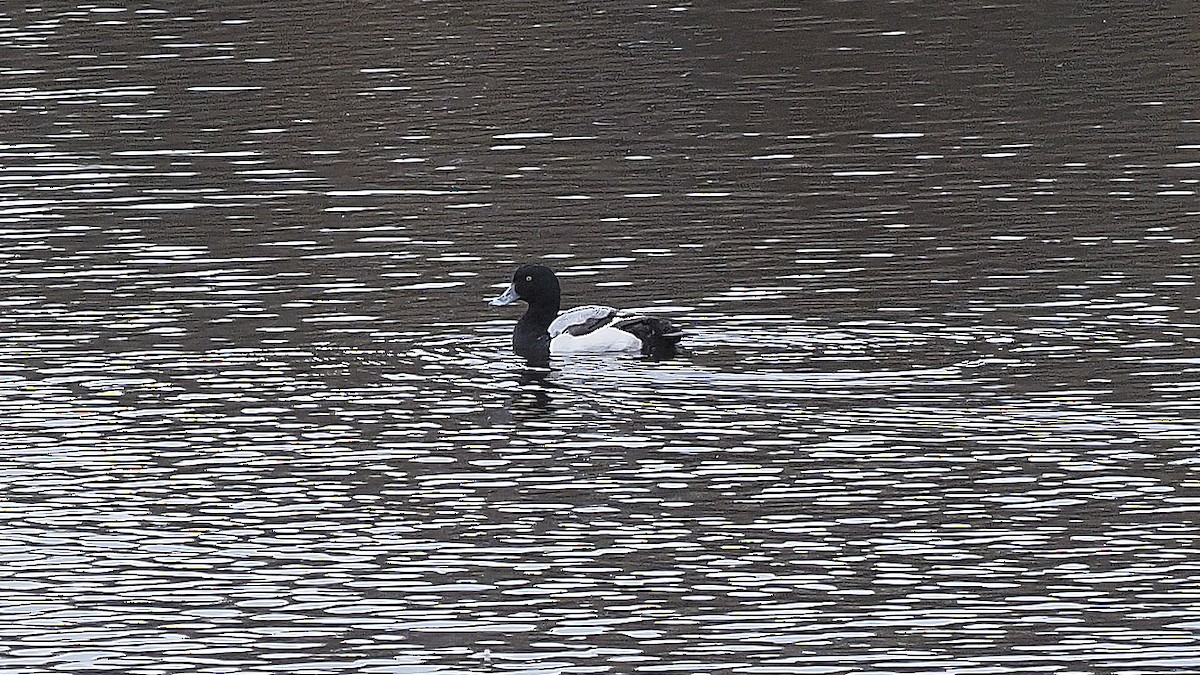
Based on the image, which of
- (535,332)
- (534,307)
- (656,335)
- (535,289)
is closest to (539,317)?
(534,307)

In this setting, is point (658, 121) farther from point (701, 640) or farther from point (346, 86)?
point (701, 640)

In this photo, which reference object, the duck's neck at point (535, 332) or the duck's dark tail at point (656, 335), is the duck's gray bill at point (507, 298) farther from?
the duck's dark tail at point (656, 335)

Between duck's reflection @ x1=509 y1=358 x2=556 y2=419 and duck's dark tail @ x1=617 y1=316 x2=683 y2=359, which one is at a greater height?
duck's dark tail @ x1=617 y1=316 x2=683 y2=359

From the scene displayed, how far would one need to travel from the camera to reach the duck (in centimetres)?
2089

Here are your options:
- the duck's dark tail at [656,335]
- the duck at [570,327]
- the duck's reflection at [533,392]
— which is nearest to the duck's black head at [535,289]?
the duck at [570,327]

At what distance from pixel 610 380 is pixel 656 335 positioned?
554 millimetres

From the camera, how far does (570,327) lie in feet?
70.5

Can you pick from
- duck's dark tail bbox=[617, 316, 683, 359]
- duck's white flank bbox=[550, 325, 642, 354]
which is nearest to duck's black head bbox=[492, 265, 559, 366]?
duck's white flank bbox=[550, 325, 642, 354]

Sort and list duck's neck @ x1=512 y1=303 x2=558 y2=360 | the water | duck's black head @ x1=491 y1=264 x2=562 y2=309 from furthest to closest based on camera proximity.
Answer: duck's black head @ x1=491 y1=264 x2=562 y2=309, duck's neck @ x1=512 y1=303 x2=558 y2=360, the water

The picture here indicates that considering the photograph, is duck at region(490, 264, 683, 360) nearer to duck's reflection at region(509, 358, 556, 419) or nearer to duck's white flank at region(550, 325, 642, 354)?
duck's white flank at region(550, 325, 642, 354)

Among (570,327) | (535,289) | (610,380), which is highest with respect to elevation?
(535,289)

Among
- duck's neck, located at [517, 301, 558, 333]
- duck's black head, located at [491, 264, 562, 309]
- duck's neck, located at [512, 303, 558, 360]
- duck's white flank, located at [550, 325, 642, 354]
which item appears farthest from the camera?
duck's black head, located at [491, 264, 562, 309]

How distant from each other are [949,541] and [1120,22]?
3100cm

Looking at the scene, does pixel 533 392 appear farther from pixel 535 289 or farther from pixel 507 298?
pixel 507 298
